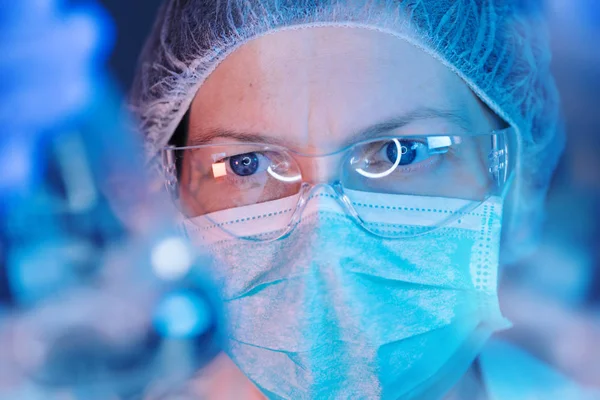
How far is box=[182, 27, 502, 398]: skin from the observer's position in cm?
120

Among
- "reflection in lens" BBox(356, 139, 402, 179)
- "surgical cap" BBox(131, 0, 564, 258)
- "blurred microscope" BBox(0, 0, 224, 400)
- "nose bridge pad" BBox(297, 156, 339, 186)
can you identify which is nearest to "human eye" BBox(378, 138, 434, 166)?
"reflection in lens" BBox(356, 139, 402, 179)

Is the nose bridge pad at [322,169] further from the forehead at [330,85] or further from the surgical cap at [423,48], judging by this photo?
the surgical cap at [423,48]

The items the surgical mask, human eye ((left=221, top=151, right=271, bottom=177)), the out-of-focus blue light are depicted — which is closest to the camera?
the surgical mask

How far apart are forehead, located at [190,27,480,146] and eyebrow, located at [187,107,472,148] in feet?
0.03

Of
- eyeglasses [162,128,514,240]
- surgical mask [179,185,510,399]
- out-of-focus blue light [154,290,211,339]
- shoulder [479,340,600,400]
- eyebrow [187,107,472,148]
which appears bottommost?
shoulder [479,340,600,400]

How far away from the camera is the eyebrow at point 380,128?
1.20 meters

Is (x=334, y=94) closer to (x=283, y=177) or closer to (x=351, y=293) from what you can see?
(x=283, y=177)

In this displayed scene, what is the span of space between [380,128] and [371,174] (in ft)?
0.39

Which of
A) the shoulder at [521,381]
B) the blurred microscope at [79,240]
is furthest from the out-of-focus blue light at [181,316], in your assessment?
the shoulder at [521,381]

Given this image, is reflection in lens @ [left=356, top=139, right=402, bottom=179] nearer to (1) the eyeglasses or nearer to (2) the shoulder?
(1) the eyeglasses

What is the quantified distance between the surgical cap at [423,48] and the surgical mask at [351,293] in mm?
340

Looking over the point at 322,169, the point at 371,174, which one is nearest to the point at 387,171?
the point at 371,174

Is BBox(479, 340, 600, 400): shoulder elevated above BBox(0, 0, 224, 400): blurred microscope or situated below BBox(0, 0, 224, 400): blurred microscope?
below

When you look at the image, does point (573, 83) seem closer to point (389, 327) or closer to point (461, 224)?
point (461, 224)
